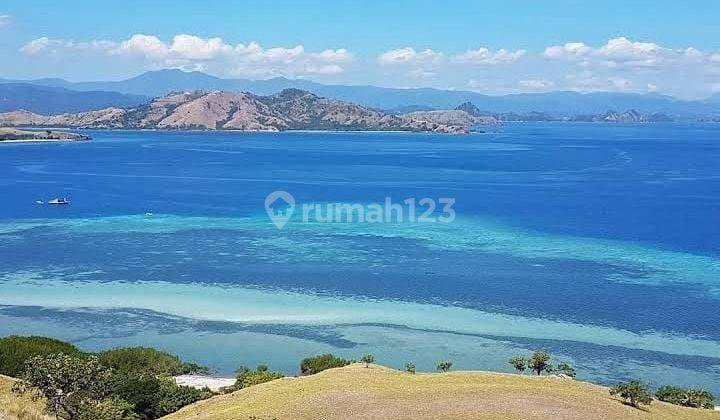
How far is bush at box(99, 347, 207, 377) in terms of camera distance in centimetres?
4094

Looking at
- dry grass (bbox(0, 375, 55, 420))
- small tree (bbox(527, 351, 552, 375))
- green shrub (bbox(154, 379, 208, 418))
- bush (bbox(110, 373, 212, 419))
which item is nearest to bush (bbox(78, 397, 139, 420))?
dry grass (bbox(0, 375, 55, 420))

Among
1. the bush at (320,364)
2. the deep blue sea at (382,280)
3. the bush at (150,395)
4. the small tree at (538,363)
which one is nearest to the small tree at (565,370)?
the small tree at (538,363)

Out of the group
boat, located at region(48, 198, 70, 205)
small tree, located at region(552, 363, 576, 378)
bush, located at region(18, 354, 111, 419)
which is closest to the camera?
bush, located at region(18, 354, 111, 419)

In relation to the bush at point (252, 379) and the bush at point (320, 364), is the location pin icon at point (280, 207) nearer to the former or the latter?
the bush at point (320, 364)

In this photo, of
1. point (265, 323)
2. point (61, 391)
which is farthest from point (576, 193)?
point (61, 391)

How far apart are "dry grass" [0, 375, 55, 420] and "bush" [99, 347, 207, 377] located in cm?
815

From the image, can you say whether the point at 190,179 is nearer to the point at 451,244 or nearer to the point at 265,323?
the point at 451,244

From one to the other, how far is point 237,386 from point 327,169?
140 meters

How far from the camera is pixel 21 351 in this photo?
40.9 meters

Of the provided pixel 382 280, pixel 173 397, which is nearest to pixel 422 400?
pixel 173 397

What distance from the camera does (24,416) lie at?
28.7 meters

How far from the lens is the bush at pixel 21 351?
3988 cm

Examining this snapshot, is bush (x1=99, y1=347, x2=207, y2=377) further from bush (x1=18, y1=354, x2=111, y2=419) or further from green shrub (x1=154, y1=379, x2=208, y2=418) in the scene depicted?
bush (x1=18, y1=354, x2=111, y2=419)

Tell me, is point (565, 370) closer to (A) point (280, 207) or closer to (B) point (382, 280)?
(B) point (382, 280)
